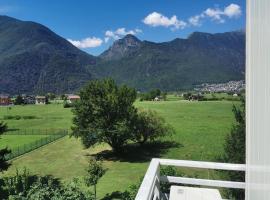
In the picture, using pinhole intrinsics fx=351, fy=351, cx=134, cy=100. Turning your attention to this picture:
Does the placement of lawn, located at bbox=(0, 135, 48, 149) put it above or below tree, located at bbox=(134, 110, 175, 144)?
below

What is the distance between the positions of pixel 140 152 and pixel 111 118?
4503 millimetres

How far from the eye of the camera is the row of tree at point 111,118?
32031 millimetres

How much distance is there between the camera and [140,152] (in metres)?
34.2

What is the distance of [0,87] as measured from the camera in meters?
174

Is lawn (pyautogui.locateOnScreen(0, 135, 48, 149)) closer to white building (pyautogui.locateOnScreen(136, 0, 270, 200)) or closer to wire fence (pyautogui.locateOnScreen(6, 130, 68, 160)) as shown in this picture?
wire fence (pyautogui.locateOnScreen(6, 130, 68, 160))

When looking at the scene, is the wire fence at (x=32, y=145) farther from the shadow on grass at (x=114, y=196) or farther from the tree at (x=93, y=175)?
the shadow on grass at (x=114, y=196)

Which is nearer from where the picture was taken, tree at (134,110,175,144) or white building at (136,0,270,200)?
white building at (136,0,270,200)

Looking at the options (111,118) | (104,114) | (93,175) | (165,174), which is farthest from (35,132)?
(165,174)

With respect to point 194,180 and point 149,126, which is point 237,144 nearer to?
point 194,180

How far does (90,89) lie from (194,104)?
1596 inches

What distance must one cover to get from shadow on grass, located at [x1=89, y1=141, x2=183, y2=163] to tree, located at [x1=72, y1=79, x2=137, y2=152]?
3.24 feet
